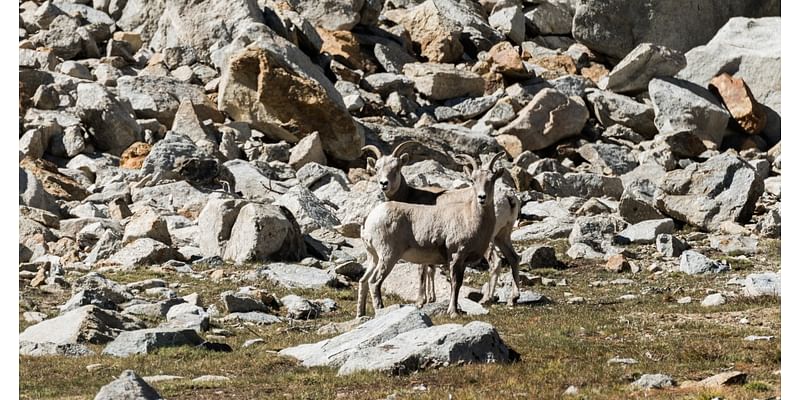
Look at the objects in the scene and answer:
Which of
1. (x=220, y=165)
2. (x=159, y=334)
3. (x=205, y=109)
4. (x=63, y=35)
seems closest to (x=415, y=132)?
(x=205, y=109)

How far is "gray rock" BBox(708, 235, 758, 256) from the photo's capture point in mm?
32781

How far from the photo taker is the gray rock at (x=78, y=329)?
18598 mm

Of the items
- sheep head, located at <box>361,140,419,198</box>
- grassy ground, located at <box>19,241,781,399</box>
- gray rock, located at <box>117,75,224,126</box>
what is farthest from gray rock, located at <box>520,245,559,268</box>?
gray rock, located at <box>117,75,224,126</box>

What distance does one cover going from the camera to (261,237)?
1213 inches

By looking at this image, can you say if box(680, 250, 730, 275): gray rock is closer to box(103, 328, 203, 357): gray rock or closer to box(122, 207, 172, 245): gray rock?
box(122, 207, 172, 245): gray rock

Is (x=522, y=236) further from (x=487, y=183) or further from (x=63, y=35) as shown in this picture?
(x=63, y=35)

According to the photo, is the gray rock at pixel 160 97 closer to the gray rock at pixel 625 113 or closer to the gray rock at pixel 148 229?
the gray rock at pixel 148 229

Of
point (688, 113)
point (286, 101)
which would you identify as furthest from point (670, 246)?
point (688, 113)

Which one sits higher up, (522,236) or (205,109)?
(205,109)

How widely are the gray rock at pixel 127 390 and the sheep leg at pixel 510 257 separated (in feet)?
40.2

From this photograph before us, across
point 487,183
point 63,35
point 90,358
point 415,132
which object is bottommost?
point 90,358

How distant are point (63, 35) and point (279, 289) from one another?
35.2 meters

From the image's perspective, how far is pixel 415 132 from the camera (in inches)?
2089

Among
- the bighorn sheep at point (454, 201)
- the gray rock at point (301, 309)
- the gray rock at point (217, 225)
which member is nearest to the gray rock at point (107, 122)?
the gray rock at point (217, 225)
